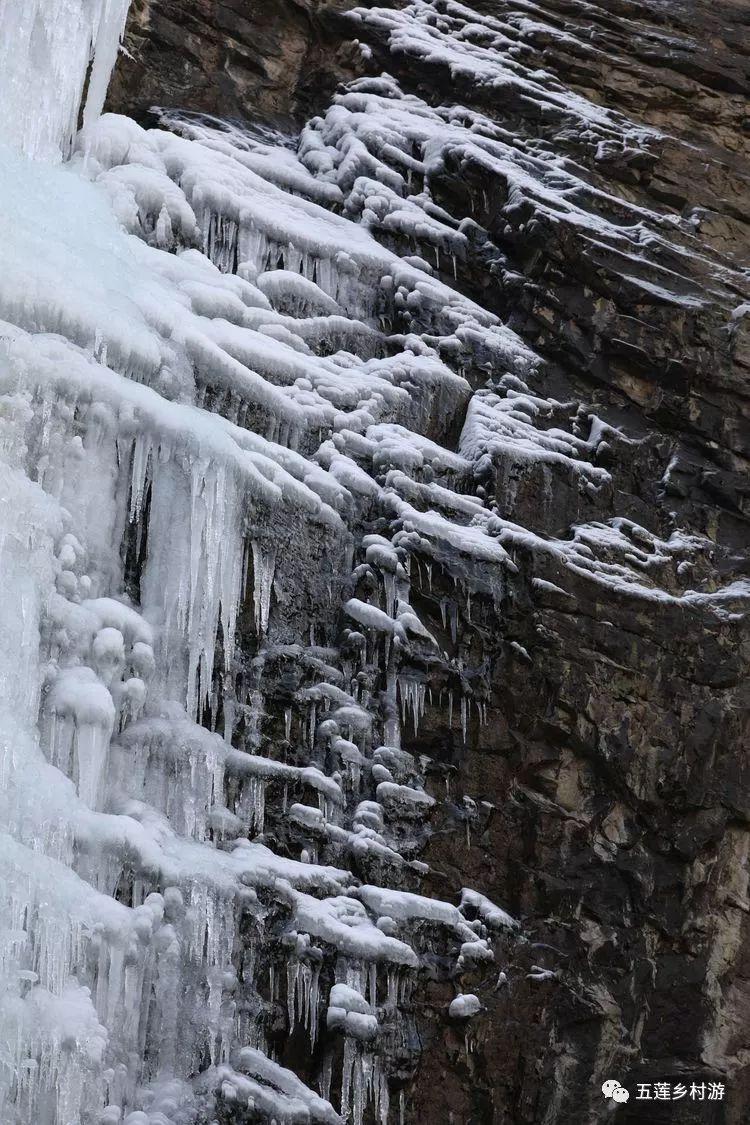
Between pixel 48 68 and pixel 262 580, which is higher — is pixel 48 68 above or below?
above

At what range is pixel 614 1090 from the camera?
8047 millimetres

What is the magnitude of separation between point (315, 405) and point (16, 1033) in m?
4.24

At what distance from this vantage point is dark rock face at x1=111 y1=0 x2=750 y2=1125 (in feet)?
26.1

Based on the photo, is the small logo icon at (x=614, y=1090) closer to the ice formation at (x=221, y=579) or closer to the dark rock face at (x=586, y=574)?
the dark rock face at (x=586, y=574)

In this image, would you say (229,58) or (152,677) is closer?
(152,677)

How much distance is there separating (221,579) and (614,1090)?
3965 millimetres

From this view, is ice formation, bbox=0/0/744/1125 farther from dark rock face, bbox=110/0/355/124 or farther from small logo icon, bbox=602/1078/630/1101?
small logo icon, bbox=602/1078/630/1101

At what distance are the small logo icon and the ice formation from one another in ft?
4.37

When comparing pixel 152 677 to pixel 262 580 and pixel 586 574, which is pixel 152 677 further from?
pixel 586 574

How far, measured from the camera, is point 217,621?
6.99 metres

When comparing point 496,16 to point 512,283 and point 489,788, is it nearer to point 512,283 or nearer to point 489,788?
point 512,283

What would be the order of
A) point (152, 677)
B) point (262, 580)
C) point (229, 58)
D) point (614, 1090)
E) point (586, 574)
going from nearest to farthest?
point (152, 677) < point (262, 580) < point (614, 1090) < point (586, 574) < point (229, 58)

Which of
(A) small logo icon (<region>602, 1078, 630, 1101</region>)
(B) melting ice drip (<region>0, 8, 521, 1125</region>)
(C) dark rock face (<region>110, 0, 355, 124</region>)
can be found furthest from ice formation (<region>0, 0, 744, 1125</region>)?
(A) small logo icon (<region>602, 1078, 630, 1101</region>)

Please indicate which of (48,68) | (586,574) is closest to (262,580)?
(586,574)
